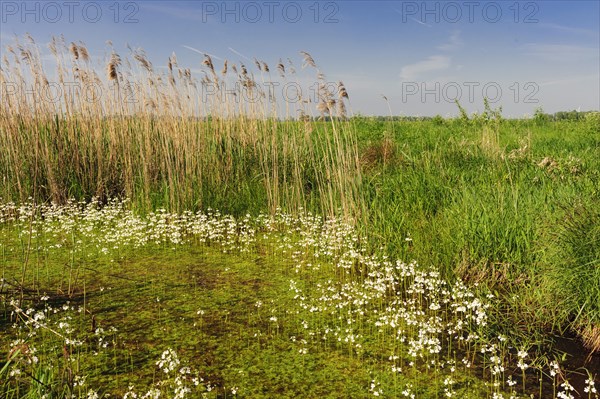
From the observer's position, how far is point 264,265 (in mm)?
6125

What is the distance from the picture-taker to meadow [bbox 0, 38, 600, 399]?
3713 mm

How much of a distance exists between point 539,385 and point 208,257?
405 centimetres

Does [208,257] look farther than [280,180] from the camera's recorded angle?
No

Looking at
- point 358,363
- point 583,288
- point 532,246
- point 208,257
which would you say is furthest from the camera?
point 208,257

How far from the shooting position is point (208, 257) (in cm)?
642

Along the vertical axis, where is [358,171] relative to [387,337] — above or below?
above

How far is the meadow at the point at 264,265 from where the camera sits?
146 inches

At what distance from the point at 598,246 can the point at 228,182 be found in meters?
5.87

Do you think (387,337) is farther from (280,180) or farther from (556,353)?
(280,180)

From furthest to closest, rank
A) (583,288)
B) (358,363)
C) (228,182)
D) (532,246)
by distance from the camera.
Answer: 1. (228,182)
2. (532,246)
3. (583,288)
4. (358,363)

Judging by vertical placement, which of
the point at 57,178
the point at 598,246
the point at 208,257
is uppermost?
the point at 57,178

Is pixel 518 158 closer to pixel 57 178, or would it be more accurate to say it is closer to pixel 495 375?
pixel 495 375

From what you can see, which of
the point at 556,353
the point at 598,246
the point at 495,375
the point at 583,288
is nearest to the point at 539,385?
the point at 495,375

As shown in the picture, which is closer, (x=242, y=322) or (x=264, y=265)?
(x=242, y=322)
